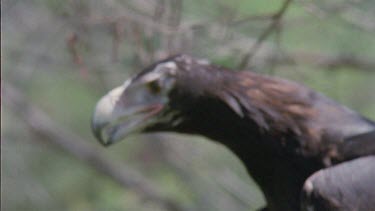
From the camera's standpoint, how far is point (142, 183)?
7.53 m

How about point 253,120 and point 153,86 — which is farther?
point 253,120

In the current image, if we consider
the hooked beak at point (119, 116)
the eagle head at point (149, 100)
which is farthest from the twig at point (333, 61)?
the hooked beak at point (119, 116)

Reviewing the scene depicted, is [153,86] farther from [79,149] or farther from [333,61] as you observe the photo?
[79,149]

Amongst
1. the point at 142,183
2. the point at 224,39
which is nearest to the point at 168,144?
the point at 142,183

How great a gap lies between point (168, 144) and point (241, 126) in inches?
113

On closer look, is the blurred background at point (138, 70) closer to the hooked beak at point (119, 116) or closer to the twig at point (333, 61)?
the twig at point (333, 61)

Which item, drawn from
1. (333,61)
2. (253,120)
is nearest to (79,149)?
(333,61)

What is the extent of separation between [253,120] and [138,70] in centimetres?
143

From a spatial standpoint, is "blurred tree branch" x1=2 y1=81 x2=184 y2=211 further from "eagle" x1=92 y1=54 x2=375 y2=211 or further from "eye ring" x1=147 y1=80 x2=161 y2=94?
"eye ring" x1=147 y1=80 x2=161 y2=94

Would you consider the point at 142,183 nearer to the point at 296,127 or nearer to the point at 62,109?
the point at 62,109

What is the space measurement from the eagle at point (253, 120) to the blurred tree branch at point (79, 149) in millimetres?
2305

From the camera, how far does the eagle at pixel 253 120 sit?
4.70 m

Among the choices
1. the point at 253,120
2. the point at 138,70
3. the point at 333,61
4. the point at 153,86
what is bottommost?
the point at 333,61

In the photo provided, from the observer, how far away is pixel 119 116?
4.66 meters
